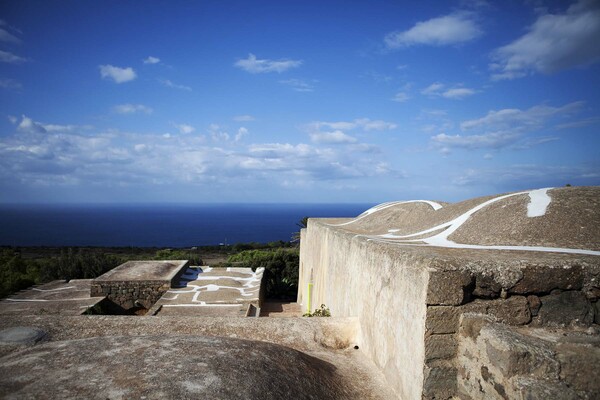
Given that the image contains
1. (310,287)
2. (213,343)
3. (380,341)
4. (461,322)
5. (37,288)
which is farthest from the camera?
(37,288)

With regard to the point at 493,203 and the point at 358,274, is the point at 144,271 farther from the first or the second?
the point at 493,203

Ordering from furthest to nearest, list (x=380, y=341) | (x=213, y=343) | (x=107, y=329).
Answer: (x=107, y=329) → (x=380, y=341) → (x=213, y=343)

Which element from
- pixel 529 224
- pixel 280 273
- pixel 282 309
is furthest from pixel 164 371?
pixel 280 273

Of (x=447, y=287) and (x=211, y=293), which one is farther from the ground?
(x=447, y=287)

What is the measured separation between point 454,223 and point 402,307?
2.16 metres

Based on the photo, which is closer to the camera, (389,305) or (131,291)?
(389,305)

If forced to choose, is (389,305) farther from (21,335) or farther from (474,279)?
(21,335)

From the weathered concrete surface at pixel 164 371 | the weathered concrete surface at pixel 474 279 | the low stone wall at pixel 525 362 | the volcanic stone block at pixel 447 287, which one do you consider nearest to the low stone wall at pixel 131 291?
the weathered concrete surface at pixel 474 279

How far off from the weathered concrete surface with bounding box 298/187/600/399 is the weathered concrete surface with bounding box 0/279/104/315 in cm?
942

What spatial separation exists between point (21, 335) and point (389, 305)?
12.1 feet

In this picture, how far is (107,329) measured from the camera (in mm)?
4074

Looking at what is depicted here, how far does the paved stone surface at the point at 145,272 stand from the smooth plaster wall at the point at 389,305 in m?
8.83

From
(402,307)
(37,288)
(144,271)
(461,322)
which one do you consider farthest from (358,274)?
(37,288)

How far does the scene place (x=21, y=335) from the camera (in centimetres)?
347
